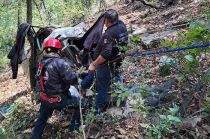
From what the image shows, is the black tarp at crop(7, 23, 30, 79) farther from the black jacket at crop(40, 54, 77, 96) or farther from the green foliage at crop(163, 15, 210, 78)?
the green foliage at crop(163, 15, 210, 78)

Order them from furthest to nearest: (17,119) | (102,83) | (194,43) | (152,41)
→ 1. (152,41)
2. (17,119)
3. (102,83)
4. (194,43)

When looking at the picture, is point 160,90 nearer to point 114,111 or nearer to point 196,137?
point 114,111

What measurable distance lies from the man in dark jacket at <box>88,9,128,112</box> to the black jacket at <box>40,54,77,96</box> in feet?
1.94

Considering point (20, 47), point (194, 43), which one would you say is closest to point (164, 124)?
point (194, 43)

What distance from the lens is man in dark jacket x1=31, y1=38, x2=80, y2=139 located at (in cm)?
646

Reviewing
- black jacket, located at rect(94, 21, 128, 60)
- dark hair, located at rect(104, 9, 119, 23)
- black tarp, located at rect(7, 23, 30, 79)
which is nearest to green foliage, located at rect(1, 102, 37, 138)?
black tarp, located at rect(7, 23, 30, 79)

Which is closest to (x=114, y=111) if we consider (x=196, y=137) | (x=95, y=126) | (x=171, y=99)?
(x=95, y=126)

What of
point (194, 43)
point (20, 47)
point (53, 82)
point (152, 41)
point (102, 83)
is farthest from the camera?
point (152, 41)

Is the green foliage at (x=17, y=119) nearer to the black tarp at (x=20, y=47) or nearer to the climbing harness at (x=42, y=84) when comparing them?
the black tarp at (x=20, y=47)

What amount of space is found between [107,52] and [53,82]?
1046 millimetres

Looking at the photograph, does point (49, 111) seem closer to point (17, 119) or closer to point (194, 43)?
point (17, 119)

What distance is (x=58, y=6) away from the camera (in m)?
23.5

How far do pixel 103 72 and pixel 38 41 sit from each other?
10.1 ft

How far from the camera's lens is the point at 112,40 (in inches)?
263
